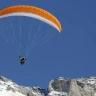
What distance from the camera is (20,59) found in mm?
59500

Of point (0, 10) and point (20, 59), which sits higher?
point (0, 10)

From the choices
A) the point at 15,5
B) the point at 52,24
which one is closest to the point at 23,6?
the point at 15,5

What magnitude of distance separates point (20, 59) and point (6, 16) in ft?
26.9

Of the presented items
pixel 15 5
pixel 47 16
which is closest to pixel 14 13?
pixel 15 5

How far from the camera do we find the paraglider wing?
54.9 metres

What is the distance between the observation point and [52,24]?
190ft

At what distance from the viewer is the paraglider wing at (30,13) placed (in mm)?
54938

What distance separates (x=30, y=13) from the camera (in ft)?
183

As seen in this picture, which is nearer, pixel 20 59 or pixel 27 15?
pixel 27 15

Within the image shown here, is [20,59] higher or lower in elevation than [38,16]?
lower

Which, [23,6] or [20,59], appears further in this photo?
[20,59]

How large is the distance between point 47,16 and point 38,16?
1.45 meters

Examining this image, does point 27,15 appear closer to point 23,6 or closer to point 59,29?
point 23,6

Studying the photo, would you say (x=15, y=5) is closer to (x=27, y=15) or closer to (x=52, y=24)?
(x=27, y=15)
